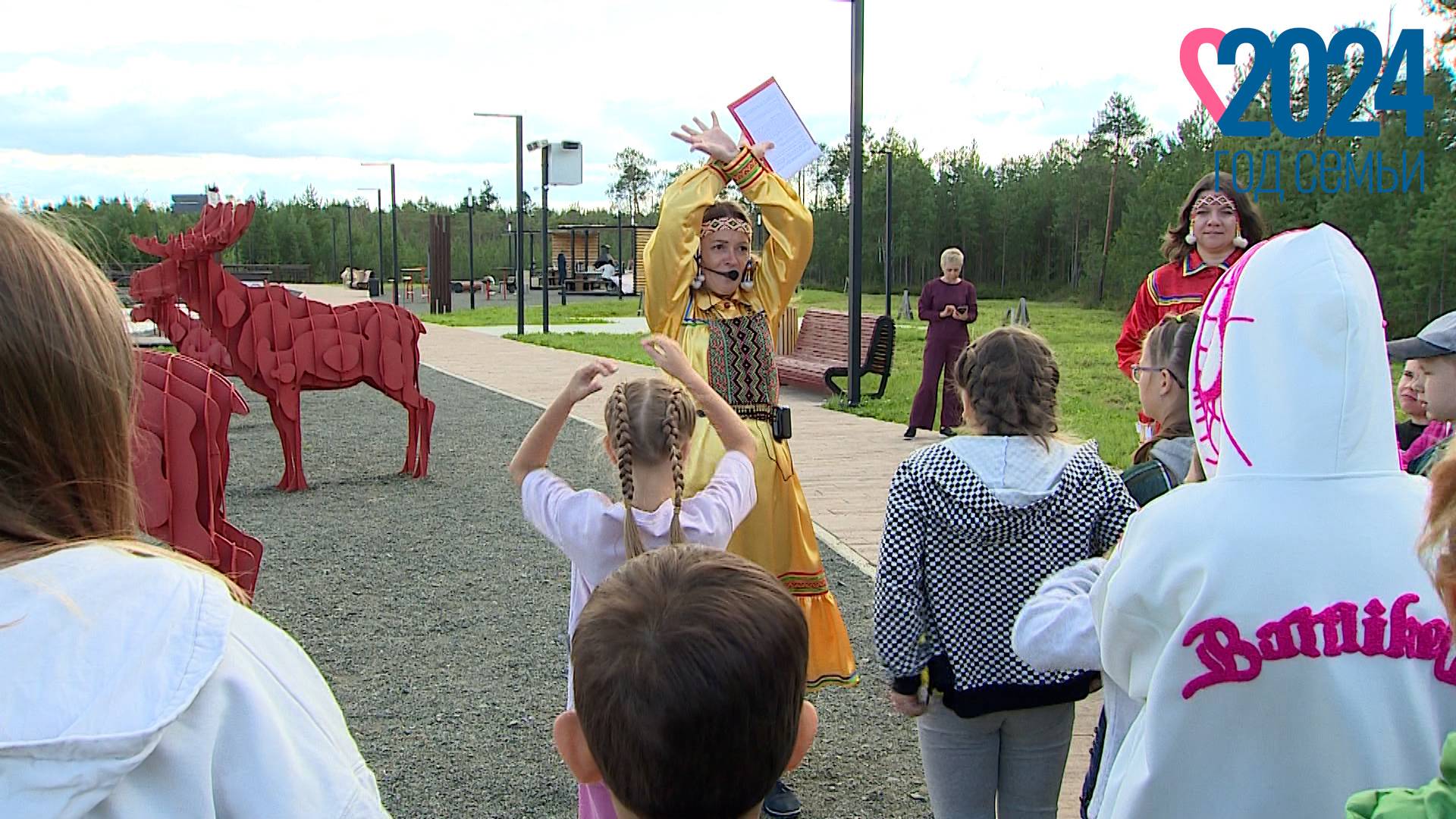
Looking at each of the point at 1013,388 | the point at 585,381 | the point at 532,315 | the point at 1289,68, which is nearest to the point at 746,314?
the point at 585,381

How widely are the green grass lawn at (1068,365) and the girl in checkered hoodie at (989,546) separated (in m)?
0.44

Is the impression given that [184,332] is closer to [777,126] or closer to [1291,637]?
[777,126]

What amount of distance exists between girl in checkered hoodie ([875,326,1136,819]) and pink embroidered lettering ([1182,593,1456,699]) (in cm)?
86

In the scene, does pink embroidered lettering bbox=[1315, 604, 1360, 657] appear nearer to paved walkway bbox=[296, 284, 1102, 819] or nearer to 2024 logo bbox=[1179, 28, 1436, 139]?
paved walkway bbox=[296, 284, 1102, 819]

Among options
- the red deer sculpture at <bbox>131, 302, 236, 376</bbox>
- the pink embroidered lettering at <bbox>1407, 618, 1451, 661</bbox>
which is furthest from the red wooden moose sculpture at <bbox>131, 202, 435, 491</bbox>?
the pink embroidered lettering at <bbox>1407, 618, 1451, 661</bbox>

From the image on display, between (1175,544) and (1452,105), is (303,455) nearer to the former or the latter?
(1175,544)

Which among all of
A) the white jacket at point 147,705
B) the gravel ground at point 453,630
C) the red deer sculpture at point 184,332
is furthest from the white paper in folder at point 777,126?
the red deer sculpture at point 184,332

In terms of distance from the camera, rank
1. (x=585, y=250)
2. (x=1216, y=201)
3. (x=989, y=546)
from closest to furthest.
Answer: (x=989, y=546) → (x=1216, y=201) → (x=585, y=250)

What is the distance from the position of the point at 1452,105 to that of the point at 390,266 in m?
49.6

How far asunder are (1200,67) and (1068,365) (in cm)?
1089

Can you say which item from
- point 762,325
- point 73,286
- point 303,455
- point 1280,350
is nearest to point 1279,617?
point 1280,350

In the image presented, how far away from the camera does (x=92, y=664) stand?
863mm

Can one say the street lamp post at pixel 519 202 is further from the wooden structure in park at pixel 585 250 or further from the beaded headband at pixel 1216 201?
the beaded headband at pixel 1216 201

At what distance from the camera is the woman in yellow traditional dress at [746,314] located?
11.9ft
